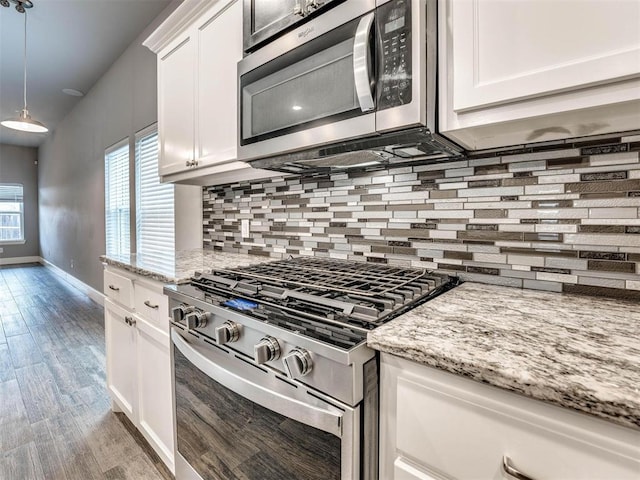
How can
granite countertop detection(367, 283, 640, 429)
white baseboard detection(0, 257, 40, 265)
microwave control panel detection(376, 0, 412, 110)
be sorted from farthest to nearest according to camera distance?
white baseboard detection(0, 257, 40, 265) → microwave control panel detection(376, 0, 412, 110) → granite countertop detection(367, 283, 640, 429)

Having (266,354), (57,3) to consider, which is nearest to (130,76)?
(57,3)

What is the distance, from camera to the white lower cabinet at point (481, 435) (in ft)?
1.56

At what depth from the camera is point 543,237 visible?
1039 millimetres

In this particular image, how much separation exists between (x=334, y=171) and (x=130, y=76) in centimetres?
316

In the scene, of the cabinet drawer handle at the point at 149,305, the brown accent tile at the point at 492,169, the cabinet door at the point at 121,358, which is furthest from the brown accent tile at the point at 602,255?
the cabinet door at the point at 121,358

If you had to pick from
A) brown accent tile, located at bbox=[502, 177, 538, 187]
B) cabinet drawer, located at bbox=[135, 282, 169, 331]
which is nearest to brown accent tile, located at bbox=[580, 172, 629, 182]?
brown accent tile, located at bbox=[502, 177, 538, 187]

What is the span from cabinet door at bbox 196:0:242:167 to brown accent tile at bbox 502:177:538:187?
3.77 feet

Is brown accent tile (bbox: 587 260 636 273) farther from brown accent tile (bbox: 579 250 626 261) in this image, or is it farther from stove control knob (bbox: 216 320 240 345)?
stove control knob (bbox: 216 320 240 345)

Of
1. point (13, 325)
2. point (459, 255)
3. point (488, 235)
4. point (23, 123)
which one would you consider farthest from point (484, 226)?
point (13, 325)

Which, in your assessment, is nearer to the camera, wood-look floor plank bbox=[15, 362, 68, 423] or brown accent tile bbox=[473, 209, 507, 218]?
brown accent tile bbox=[473, 209, 507, 218]

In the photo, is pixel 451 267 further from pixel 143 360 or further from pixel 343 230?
pixel 143 360

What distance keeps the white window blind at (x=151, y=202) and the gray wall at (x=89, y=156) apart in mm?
237

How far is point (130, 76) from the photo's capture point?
3.42m

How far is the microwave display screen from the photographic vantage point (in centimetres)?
87
